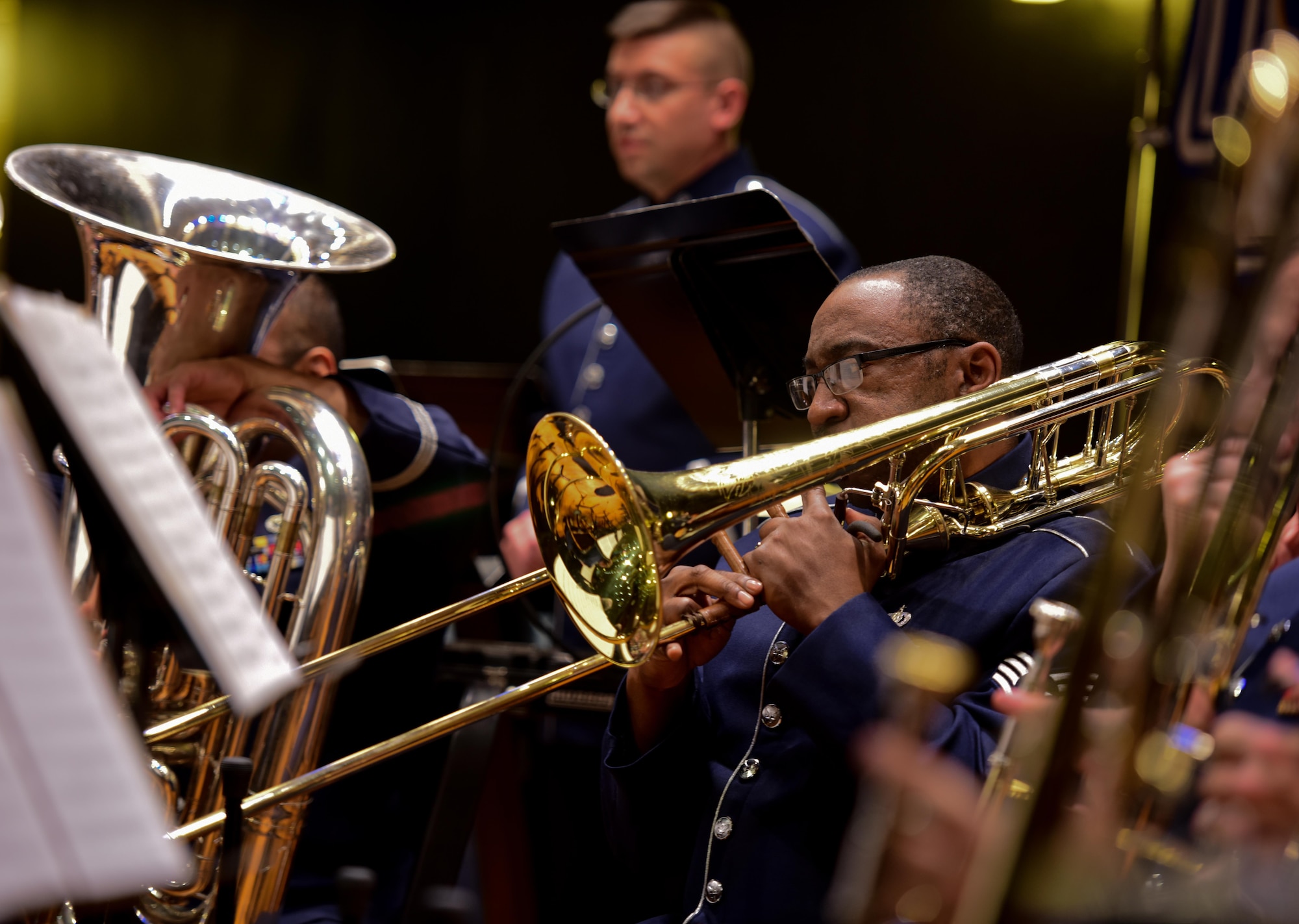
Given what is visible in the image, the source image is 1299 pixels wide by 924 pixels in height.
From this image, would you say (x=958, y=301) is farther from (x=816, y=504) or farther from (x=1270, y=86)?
(x=1270, y=86)

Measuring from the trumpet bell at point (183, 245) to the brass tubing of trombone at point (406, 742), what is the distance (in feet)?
2.66

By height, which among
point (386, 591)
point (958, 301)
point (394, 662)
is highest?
point (958, 301)

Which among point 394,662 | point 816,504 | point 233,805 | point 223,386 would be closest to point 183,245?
point 223,386

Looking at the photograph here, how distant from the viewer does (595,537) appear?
168 centimetres

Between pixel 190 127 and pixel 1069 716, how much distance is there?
480 cm

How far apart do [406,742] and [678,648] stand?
1.48 ft

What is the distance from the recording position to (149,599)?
1.25 m

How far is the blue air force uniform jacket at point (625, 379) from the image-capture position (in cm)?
331

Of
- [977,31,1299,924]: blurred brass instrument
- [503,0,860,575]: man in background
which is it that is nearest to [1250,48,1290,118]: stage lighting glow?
[977,31,1299,924]: blurred brass instrument

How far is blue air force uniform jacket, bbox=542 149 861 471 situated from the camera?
3.31m

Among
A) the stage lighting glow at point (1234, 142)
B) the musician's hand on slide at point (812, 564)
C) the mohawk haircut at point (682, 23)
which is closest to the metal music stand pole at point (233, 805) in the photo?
the musician's hand on slide at point (812, 564)

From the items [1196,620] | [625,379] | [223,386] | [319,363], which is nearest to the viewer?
[1196,620]

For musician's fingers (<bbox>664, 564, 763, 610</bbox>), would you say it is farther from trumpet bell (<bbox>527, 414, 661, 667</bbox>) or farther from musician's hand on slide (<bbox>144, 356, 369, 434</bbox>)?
musician's hand on slide (<bbox>144, 356, 369, 434</bbox>)

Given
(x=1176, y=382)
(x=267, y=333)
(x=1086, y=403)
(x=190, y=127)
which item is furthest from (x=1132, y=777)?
(x=190, y=127)
